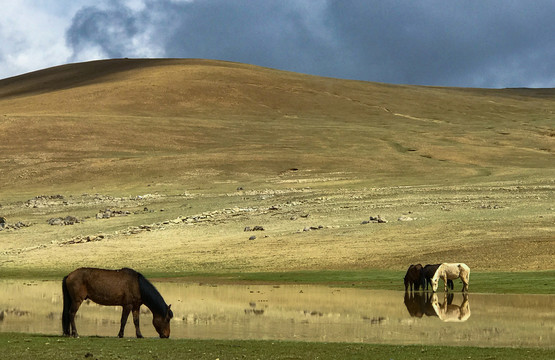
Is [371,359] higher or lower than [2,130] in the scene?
lower

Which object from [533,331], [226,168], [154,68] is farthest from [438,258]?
[154,68]

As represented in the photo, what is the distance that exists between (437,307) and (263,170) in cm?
5382

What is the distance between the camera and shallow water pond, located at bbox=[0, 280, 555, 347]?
21.2 m

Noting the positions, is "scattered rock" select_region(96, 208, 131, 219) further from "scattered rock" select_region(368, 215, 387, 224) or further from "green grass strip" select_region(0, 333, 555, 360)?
"green grass strip" select_region(0, 333, 555, 360)

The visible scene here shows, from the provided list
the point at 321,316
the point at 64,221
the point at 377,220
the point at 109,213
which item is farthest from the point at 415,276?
the point at 109,213

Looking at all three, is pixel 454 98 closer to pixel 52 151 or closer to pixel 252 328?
pixel 52 151

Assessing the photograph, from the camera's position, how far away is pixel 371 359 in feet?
53.6

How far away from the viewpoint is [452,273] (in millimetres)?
32094

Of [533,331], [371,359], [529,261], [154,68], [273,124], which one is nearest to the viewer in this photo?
→ [371,359]

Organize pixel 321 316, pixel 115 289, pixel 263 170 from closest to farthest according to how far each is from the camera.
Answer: pixel 115 289, pixel 321 316, pixel 263 170

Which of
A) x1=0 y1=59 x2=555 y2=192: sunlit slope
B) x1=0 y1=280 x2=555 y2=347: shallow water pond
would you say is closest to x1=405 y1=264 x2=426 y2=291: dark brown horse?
x1=0 y1=280 x2=555 y2=347: shallow water pond

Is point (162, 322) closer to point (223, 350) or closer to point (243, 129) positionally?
point (223, 350)

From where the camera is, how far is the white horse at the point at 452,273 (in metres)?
31.8

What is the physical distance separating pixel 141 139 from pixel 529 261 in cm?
6661
